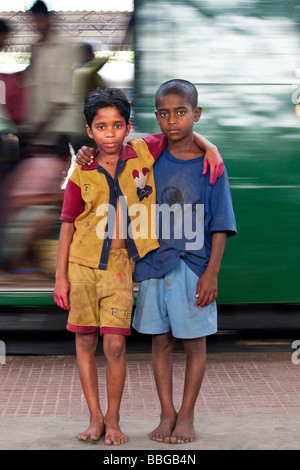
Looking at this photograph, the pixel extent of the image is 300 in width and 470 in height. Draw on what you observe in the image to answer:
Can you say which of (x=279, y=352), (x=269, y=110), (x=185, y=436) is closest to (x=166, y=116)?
(x=185, y=436)

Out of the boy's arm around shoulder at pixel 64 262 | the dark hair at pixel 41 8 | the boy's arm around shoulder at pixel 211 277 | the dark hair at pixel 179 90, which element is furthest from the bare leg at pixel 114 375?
the dark hair at pixel 41 8

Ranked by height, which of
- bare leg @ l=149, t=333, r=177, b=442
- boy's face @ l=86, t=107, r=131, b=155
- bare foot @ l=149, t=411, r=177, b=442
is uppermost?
boy's face @ l=86, t=107, r=131, b=155

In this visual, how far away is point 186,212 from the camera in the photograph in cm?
373

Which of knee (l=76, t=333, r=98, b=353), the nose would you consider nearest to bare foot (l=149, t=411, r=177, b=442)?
knee (l=76, t=333, r=98, b=353)

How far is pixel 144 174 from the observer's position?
3.77 metres

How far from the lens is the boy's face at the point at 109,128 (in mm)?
3666

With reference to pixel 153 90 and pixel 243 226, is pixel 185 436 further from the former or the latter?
pixel 153 90

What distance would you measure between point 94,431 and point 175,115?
157 centimetres

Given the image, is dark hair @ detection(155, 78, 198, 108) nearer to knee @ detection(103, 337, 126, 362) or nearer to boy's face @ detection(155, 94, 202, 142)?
boy's face @ detection(155, 94, 202, 142)

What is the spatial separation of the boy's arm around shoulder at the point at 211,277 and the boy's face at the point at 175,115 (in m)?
0.52

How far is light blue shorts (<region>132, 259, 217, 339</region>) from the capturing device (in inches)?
146

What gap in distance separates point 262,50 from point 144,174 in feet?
6.69

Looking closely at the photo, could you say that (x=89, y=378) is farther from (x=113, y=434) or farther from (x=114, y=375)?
(x=113, y=434)

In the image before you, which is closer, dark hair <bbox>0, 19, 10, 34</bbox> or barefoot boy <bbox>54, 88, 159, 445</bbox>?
barefoot boy <bbox>54, 88, 159, 445</bbox>
